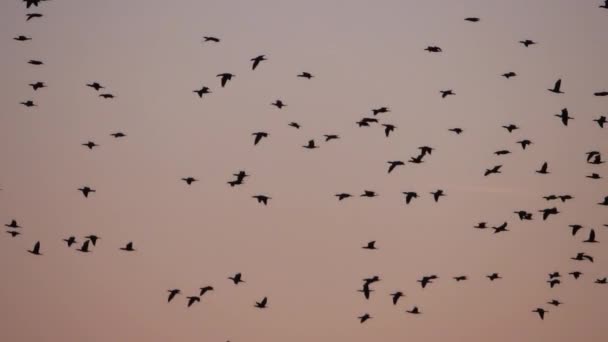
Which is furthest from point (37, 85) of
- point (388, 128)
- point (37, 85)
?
point (388, 128)

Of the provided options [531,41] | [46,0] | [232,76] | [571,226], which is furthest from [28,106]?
[571,226]

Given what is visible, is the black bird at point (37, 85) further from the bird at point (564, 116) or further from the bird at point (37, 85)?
the bird at point (564, 116)

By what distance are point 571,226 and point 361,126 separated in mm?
11332

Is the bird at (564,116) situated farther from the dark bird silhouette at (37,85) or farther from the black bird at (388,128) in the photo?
the dark bird silhouette at (37,85)

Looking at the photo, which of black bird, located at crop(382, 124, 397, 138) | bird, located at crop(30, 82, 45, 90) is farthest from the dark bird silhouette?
black bird, located at crop(382, 124, 397, 138)

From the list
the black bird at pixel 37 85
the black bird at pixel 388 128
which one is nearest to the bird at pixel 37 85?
the black bird at pixel 37 85

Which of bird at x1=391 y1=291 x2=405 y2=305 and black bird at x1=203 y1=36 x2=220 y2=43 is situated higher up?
black bird at x1=203 y1=36 x2=220 y2=43

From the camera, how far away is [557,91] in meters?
40.9

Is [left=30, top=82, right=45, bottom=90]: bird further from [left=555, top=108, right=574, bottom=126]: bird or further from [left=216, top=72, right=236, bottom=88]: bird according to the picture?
[left=555, top=108, right=574, bottom=126]: bird

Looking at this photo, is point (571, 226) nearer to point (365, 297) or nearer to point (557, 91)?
point (557, 91)

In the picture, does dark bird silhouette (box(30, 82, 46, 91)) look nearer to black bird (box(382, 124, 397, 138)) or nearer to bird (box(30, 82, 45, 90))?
bird (box(30, 82, 45, 90))

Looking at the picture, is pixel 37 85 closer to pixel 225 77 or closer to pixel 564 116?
pixel 225 77

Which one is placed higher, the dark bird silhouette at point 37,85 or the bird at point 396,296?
the dark bird silhouette at point 37,85

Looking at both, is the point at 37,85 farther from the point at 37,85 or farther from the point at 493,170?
the point at 493,170
